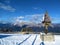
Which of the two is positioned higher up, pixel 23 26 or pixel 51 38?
pixel 23 26

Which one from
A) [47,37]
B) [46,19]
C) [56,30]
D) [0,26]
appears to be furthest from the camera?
[0,26]

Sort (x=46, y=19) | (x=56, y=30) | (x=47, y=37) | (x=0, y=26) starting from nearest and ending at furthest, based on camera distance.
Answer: (x=47, y=37)
(x=46, y=19)
(x=56, y=30)
(x=0, y=26)

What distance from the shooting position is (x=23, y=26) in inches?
687

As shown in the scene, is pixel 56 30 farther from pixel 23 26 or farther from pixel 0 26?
pixel 0 26

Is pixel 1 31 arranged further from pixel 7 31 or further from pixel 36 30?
pixel 36 30

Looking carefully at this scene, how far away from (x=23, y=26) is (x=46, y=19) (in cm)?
815

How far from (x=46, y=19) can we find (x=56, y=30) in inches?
255

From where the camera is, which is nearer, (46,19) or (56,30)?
(46,19)

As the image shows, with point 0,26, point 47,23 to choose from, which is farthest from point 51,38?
point 0,26

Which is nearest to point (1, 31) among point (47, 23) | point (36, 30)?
point (36, 30)

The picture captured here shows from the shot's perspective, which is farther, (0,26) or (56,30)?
(0,26)

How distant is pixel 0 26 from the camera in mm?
16719

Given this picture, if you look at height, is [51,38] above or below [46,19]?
below

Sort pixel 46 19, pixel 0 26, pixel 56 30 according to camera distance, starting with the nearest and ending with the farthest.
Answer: pixel 46 19 < pixel 56 30 < pixel 0 26
